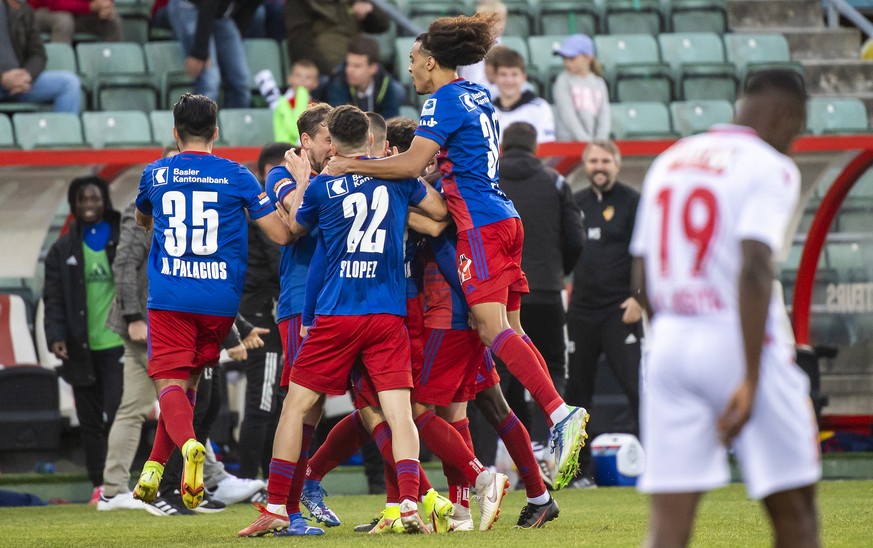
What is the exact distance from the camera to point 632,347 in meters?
9.70

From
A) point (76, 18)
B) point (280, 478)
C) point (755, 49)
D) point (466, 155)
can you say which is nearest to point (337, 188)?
point (466, 155)

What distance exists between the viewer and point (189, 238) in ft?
21.6

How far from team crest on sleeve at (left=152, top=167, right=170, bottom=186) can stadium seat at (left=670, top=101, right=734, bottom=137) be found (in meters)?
8.26

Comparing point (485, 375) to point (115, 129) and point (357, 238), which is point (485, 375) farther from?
point (115, 129)

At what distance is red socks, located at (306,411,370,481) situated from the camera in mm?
6878

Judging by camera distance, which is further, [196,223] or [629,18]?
[629,18]

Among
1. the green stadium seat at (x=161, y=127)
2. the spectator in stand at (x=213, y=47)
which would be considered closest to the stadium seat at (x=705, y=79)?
the spectator in stand at (x=213, y=47)

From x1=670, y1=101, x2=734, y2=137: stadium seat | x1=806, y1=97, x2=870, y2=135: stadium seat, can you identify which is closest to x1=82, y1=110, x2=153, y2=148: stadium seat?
x1=670, y1=101, x2=734, y2=137: stadium seat

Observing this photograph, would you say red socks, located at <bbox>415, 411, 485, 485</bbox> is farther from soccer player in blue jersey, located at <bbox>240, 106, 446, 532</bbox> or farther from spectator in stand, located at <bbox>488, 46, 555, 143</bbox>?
spectator in stand, located at <bbox>488, 46, 555, 143</bbox>

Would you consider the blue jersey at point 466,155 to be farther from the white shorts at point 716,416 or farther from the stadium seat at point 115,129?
the stadium seat at point 115,129

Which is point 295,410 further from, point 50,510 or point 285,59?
point 285,59

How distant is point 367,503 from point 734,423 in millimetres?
5710

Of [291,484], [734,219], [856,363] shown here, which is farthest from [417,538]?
[856,363]

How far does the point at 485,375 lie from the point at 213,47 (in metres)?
7.27
